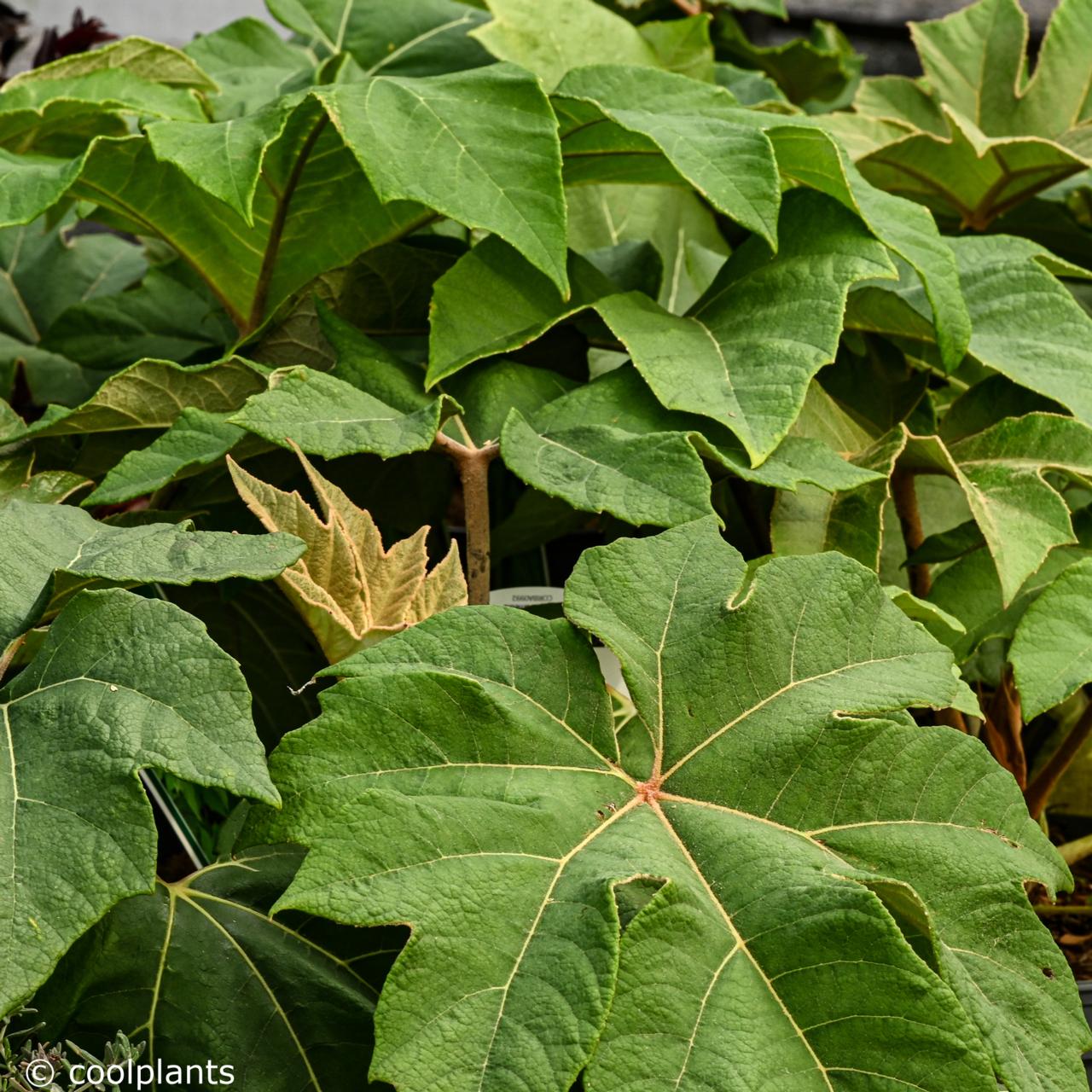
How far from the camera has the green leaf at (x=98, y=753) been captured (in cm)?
52

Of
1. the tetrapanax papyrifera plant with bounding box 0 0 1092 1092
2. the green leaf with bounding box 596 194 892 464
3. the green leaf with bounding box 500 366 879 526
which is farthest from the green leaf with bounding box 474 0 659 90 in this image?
the green leaf with bounding box 500 366 879 526

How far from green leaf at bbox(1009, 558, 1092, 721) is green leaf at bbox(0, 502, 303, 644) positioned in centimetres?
43

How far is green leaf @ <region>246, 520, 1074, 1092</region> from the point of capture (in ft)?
1.72

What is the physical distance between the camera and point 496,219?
80cm

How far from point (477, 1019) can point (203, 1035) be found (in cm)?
20

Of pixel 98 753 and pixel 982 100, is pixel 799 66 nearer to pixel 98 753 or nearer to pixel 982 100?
pixel 982 100

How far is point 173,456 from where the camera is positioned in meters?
0.78

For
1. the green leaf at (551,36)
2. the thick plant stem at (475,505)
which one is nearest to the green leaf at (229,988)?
the thick plant stem at (475,505)

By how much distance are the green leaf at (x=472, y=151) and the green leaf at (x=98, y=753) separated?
0.35m

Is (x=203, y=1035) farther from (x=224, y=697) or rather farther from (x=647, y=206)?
(x=647, y=206)

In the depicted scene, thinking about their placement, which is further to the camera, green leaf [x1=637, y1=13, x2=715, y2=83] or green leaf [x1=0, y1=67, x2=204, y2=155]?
green leaf [x1=637, y1=13, x2=715, y2=83]

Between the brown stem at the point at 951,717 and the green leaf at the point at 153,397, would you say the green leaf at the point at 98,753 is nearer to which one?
the green leaf at the point at 153,397

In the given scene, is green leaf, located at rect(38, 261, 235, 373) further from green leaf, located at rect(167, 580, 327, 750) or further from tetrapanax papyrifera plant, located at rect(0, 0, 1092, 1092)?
green leaf, located at rect(167, 580, 327, 750)

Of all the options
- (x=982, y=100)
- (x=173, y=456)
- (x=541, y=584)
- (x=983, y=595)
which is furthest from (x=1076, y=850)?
(x=982, y=100)
